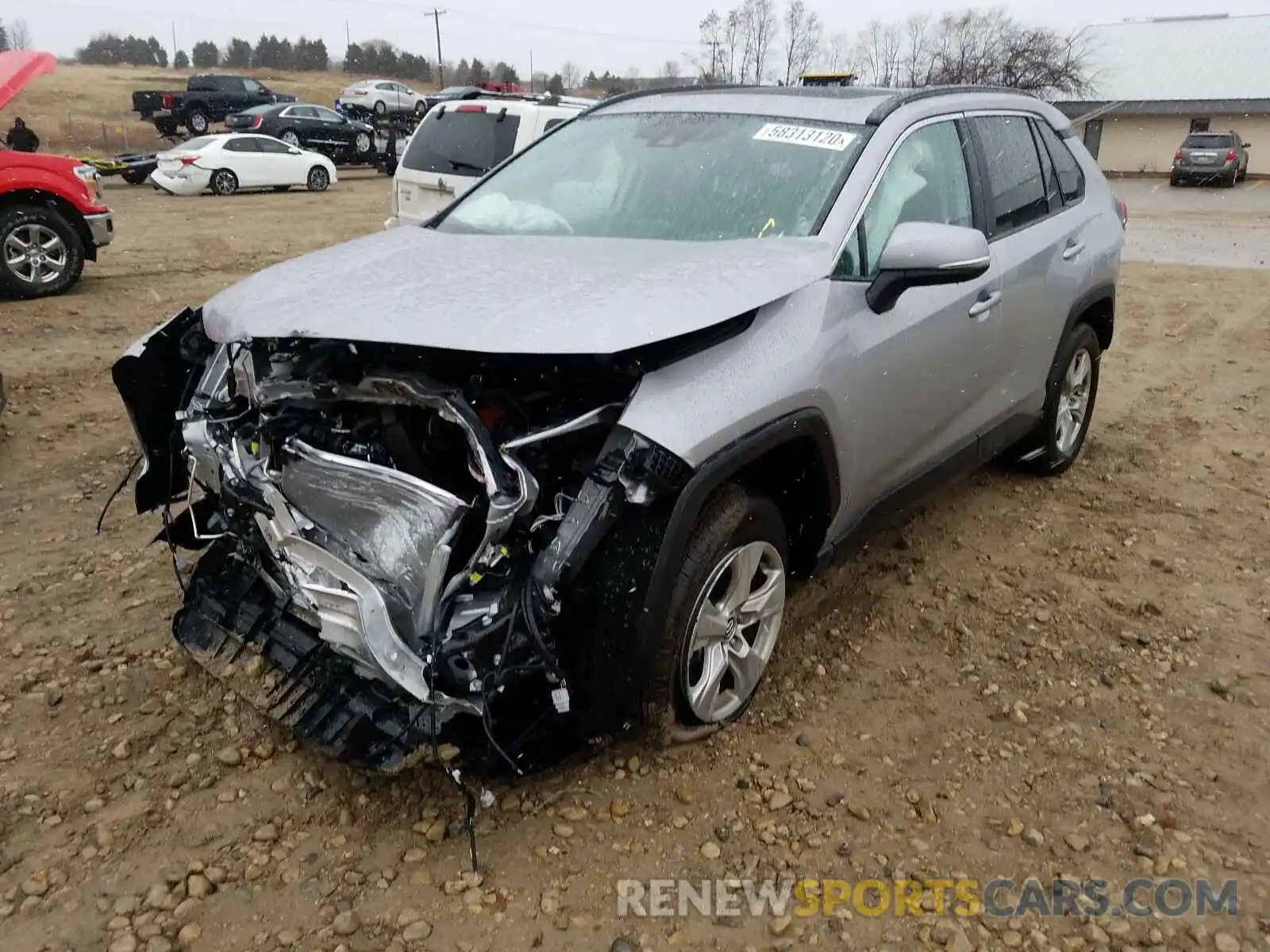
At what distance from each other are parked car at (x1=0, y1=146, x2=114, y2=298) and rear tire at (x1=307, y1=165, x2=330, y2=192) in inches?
476

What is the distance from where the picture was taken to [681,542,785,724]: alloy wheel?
2713 mm

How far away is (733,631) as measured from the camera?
286 centimetres

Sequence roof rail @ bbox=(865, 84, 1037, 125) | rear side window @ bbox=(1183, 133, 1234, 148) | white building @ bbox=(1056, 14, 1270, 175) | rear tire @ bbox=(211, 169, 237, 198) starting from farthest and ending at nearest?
white building @ bbox=(1056, 14, 1270, 175) < rear side window @ bbox=(1183, 133, 1234, 148) < rear tire @ bbox=(211, 169, 237, 198) < roof rail @ bbox=(865, 84, 1037, 125)

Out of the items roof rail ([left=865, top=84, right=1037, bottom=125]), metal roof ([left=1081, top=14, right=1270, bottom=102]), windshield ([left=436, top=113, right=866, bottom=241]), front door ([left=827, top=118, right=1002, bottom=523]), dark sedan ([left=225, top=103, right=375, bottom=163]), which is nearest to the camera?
front door ([left=827, top=118, right=1002, bottom=523])

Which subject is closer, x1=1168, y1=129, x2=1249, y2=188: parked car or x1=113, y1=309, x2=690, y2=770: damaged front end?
x1=113, y1=309, x2=690, y2=770: damaged front end

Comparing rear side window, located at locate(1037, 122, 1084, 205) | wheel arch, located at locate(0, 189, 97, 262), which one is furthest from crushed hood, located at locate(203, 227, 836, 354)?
wheel arch, located at locate(0, 189, 97, 262)

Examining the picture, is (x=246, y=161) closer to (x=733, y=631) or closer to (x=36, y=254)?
(x=36, y=254)

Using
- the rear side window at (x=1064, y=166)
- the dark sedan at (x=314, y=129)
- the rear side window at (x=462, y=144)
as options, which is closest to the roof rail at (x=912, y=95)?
the rear side window at (x=1064, y=166)

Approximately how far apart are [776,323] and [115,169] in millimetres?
20615

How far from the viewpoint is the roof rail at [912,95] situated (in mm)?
3369

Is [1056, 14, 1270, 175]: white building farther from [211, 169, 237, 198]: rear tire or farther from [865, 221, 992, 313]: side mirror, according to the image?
[865, 221, 992, 313]: side mirror

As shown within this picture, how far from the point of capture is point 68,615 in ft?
11.7

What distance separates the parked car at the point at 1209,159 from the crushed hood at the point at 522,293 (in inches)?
Answer: 1343

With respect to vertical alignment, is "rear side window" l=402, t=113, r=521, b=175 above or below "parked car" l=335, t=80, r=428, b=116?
above
